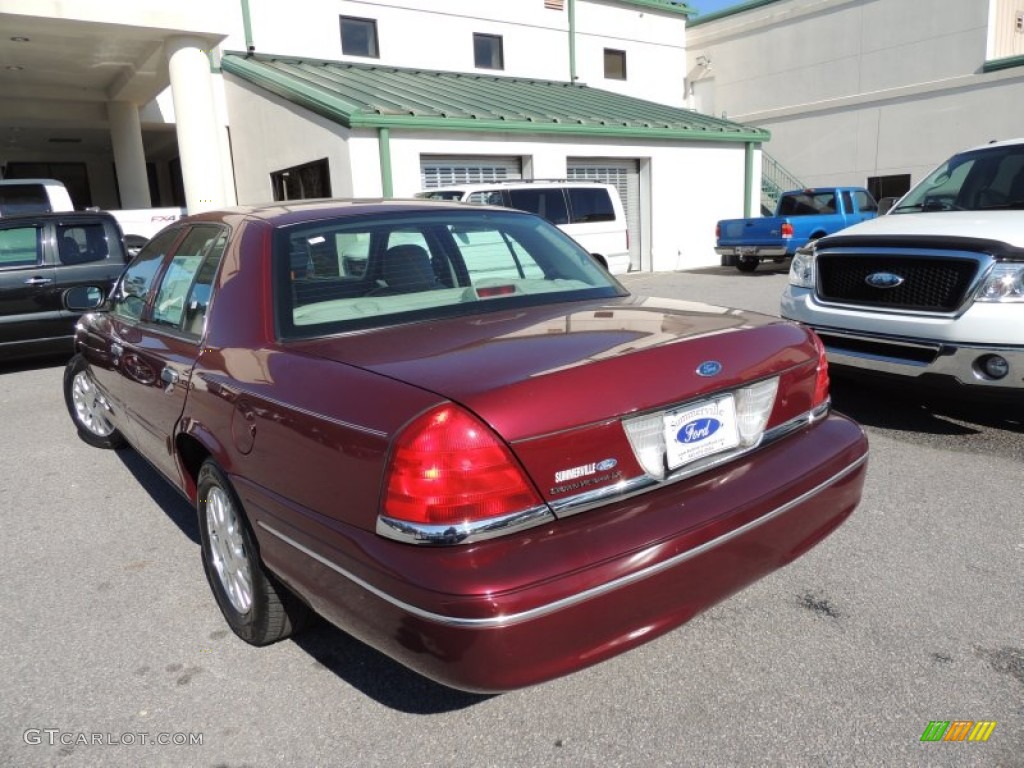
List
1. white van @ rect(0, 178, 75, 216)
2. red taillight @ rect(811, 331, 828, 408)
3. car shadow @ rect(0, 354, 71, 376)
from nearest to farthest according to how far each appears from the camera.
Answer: red taillight @ rect(811, 331, 828, 408) < car shadow @ rect(0, 354, 71, 376) < white van @ rect(0, 178, 75, 216)

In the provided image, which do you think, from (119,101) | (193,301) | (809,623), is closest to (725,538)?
(809,623)

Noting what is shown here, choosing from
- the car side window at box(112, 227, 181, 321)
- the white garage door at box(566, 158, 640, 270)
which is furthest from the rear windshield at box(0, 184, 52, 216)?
the white garage door at box(566, 158, 640, 270)

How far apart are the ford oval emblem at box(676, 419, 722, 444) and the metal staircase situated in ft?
81.7

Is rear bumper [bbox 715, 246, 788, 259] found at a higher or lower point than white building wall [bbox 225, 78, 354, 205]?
lower

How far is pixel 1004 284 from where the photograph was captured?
13.7 feet

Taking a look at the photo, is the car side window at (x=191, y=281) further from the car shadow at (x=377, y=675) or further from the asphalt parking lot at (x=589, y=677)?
the car shadow at (x=377, y=675)

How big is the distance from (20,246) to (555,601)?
8645 millimetres

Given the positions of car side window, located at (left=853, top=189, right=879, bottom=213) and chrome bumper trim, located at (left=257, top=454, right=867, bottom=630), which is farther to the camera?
car side window, located at (left=853, top=189, right=879, bottom=213)

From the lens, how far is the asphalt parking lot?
2.22 metres

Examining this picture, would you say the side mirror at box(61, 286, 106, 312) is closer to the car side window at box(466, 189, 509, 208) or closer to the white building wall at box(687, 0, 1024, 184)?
the car side window at box(466, 189, 509, 208)

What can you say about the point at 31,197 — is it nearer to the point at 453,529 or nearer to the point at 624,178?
the point at 624,178

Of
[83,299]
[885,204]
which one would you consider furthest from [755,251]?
[83,299]

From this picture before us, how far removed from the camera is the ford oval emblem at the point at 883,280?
466 centimetres
